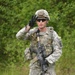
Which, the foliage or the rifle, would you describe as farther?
the foliage

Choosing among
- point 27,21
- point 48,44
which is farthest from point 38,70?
point 27,21

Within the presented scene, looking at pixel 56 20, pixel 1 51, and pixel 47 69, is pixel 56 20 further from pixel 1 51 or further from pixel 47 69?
pixel 47 69

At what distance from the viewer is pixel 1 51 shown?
43.5 ft

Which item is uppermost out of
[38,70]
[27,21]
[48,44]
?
[27,21]

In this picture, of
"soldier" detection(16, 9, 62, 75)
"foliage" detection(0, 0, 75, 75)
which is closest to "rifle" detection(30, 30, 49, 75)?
"soldier" detection(16, 9, 62, 75)

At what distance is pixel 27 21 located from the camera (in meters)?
11.4

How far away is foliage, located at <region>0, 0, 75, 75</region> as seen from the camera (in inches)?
434

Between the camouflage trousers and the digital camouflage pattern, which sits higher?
the digital camouflage pattern

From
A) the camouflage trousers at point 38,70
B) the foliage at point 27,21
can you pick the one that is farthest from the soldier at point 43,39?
the foliage at point 27,21

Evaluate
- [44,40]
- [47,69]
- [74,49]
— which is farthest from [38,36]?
[74,49]

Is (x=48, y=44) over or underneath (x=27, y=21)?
underneath

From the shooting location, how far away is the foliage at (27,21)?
1102 centimetres

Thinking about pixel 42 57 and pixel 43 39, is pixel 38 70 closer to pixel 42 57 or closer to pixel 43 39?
pixel 42 57

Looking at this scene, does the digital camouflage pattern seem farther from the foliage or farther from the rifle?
the foliage
